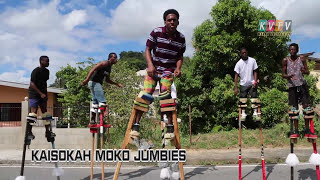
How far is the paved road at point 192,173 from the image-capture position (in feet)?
18.8

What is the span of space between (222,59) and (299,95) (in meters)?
7.20

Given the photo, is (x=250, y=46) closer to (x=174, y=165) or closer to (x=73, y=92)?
(x=174, y=165)

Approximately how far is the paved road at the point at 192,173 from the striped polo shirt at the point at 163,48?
265 cm

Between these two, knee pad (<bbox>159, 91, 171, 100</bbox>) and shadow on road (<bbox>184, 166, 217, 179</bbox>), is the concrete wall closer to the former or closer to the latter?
shadow on road (<bbox>184, 166, 217, 179</bbox>)

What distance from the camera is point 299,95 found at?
5141 millimetres

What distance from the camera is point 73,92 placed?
24.2 meters

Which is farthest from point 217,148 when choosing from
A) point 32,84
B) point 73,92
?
point 73,92

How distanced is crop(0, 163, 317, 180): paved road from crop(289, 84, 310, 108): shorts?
155 centimetres

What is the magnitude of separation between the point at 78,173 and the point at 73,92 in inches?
735

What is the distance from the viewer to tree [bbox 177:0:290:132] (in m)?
11.7

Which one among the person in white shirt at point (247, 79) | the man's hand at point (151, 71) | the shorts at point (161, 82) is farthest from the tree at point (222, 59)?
the man's hand at point (151, 71)

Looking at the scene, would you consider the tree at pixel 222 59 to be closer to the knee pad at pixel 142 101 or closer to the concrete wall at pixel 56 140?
the concrete wall at pixel 56 140

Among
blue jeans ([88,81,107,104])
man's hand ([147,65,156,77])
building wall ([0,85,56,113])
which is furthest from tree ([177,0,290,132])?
building wall ([0,85,56,113])

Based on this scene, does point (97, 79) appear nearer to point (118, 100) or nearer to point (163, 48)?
point (163, 48)
